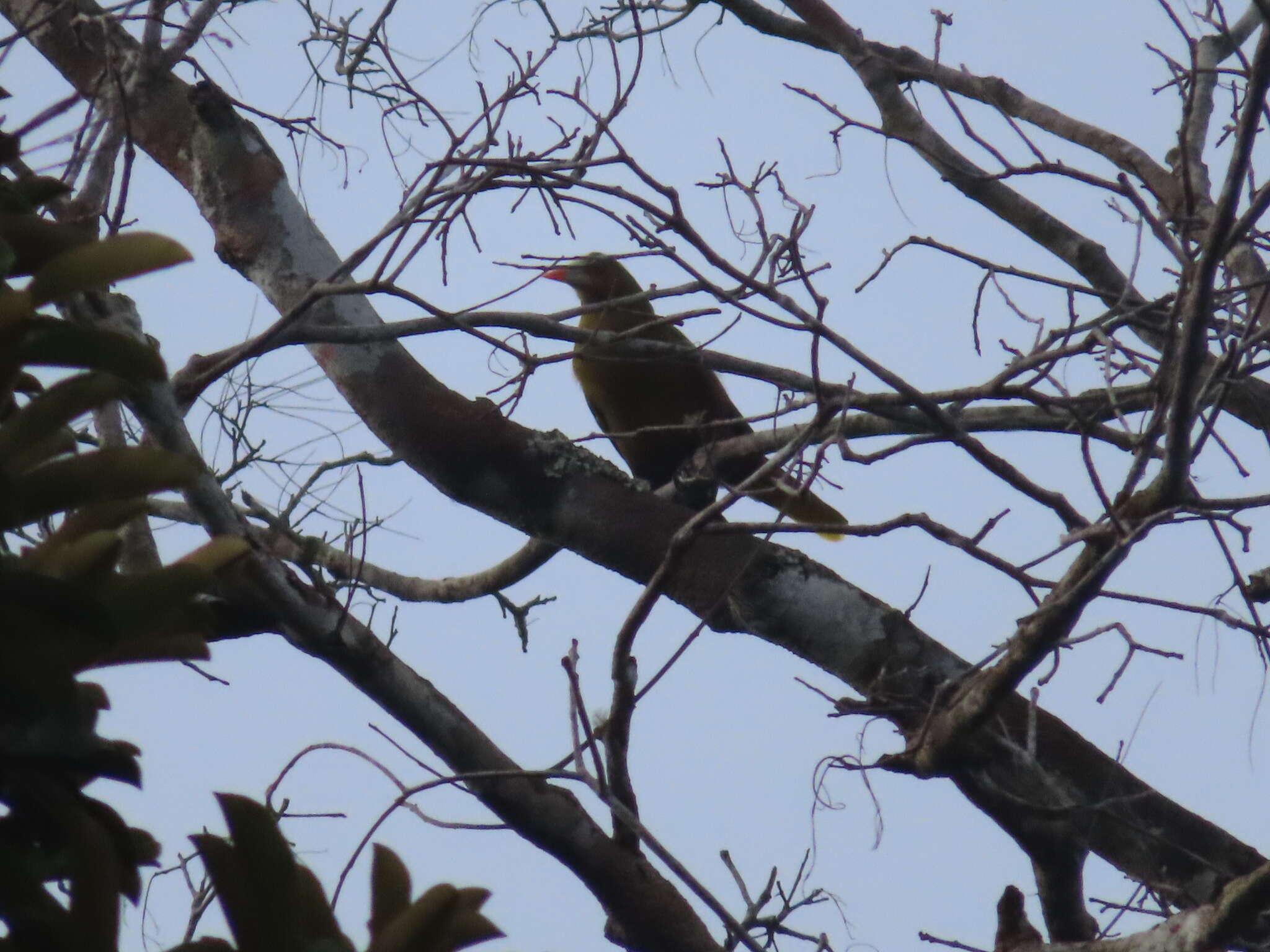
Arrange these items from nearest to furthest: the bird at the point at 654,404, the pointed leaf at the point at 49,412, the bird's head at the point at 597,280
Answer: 1. the pointed leaf at the point at 49,412
2. the bird at the point at 654,404
3. the bird's head at the point at 597,280

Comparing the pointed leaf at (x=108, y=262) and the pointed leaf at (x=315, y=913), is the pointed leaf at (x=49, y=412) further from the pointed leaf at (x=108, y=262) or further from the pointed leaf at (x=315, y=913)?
the pointed leaf at (x=315, y=913)

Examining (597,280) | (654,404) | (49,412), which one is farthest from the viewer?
(597,280)

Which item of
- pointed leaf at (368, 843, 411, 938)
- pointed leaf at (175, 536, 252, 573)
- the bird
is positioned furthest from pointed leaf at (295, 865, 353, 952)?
the bird

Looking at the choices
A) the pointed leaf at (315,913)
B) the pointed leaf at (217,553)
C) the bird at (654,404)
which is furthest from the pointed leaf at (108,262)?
the bird at (654,404)

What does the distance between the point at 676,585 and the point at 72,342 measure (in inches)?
62.1

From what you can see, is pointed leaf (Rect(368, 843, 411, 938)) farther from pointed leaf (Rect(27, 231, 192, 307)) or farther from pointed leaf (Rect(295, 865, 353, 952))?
pointed leaf (Rect(27, 231, 192, 307))

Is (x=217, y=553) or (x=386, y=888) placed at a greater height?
(x=217, y=553)

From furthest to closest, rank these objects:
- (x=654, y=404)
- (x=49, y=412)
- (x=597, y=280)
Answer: (x=597, y=280) → (x=654, y=404) → (x=49, y=412)

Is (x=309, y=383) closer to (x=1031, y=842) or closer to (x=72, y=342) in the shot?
(x=1031, y=842)

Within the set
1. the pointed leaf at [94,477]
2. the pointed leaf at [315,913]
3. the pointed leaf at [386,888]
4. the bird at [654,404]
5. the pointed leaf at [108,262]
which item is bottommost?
the pointed leaf at [315,913]

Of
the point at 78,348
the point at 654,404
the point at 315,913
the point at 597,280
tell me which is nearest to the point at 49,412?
the point at 78,348

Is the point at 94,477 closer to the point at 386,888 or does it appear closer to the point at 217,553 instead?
the point at 217,553

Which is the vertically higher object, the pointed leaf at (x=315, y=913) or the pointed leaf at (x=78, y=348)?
the pointed leaf at (x=78, y=348)

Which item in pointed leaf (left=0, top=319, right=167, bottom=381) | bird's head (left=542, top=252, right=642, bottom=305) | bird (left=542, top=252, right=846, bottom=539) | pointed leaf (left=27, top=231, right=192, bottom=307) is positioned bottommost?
pointed leaf (left=0, top=319, right=167, bottom=381)
